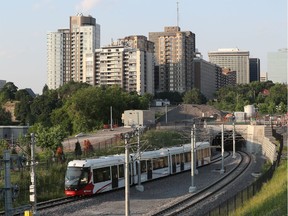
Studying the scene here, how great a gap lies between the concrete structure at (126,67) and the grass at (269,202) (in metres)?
156

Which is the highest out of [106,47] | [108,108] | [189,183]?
[106,47]

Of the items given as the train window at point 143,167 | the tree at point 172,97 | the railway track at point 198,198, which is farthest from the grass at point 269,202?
the tree at point 172,97

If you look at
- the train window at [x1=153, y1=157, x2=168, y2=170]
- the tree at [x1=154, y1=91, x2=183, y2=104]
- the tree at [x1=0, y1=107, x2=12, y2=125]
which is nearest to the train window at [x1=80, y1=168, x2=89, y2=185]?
the train window at [x1=153, y1=157, x2=168, y2=170]

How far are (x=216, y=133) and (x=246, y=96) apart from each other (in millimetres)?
92073

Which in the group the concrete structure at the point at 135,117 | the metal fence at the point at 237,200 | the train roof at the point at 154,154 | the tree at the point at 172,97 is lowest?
the metal fence at the point at 237,200

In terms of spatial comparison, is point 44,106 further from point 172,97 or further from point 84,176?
point 84,176

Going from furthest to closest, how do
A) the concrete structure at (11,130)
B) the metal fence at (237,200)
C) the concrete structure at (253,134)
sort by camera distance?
the concrete structure at (11,130)
the concrete structure at (253,134)
the metal fence at (237,200)

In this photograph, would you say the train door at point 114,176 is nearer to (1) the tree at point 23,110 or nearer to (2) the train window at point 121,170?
(2) the train window at point 121,170

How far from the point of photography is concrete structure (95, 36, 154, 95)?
626 ft

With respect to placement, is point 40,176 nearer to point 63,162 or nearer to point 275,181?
point 63,162

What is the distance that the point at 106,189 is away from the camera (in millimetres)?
36219

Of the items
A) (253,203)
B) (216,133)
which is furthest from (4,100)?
(253,203)

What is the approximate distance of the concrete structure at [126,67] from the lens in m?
191

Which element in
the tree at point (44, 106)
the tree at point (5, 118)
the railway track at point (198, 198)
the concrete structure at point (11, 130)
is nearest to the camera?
the railway track at point (198, 198)
